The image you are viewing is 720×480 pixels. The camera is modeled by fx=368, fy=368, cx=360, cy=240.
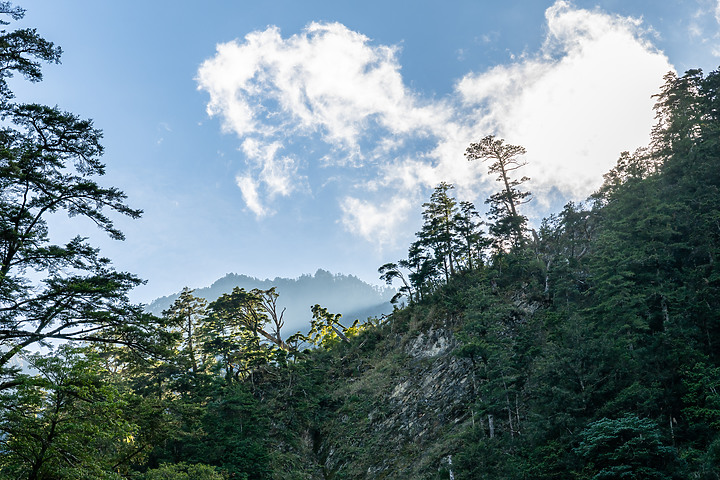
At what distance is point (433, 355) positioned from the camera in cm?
2747

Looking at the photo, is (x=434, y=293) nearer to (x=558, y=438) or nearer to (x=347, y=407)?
(x=347, y=407)

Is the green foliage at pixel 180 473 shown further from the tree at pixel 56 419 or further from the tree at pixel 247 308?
the tree at pixel 247 308

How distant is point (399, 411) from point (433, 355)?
4.85 metres

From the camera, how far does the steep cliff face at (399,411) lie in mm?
21203

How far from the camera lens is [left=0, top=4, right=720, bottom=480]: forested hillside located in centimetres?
1002

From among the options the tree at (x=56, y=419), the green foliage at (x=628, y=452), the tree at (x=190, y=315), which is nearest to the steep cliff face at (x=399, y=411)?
the green foliage at (x=628, y=452)

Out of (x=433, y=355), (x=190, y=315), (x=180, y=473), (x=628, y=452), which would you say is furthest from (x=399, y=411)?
(x=190, y=315)

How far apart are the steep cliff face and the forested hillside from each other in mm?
148

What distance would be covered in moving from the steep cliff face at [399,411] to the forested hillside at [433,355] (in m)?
0.15

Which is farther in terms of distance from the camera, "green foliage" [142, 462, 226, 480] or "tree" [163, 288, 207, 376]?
"tree" [163, 288, 207, 376]

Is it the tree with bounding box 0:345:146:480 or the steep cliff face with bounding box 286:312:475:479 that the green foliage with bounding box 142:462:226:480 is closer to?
the tree with bounding box 0:345:146:480

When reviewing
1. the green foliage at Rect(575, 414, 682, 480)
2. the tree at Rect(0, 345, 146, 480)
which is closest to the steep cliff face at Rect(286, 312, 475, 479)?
the green foliage at Rect(575, 414, 682, 480)

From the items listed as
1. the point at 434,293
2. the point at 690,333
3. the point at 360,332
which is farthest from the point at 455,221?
the point at 690,333

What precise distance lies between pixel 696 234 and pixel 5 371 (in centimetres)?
2855
